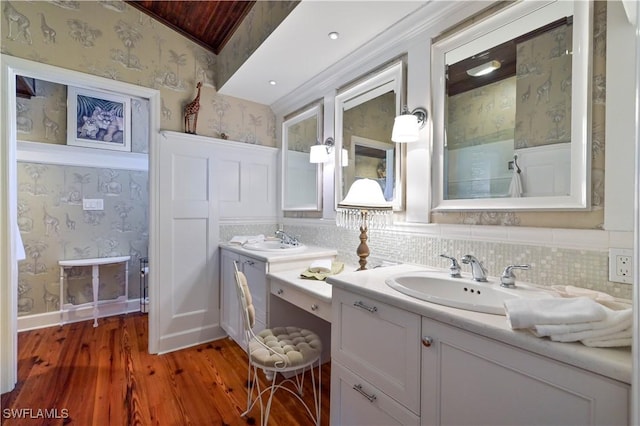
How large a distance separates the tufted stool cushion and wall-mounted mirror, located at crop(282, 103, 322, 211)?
3.71 ft

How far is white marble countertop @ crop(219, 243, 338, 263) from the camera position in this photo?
1985mm

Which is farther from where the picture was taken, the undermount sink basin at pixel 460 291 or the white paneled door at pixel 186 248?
the white paneled door at pixel 186 248

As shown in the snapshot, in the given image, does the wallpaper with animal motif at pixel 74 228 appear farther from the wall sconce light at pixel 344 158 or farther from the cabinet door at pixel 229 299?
the wall sconce light at pixel 344 158

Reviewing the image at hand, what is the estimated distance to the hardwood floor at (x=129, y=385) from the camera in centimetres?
166

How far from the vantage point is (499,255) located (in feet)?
4.37

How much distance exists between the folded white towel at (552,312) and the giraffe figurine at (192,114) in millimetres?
2624

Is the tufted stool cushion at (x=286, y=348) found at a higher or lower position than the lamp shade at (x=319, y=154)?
lower

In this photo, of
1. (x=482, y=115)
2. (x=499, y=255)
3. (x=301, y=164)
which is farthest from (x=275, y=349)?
(x=301, y=164)

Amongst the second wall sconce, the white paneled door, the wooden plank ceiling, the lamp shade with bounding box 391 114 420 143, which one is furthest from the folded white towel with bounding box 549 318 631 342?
the wooden plank ceiling

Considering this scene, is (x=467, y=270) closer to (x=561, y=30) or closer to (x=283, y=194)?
(x=561, y=30)

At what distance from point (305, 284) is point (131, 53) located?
7.84 ft

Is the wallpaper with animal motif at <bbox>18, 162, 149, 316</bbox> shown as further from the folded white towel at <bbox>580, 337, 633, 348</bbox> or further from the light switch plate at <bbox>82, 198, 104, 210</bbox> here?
the folded white towel at <bbox>580, 337, 633, 348</bbox>

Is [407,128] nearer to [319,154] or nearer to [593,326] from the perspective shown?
[319,154]

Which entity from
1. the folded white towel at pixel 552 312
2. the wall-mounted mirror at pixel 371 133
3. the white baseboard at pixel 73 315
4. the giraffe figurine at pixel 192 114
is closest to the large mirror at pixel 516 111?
the wall-mounted mirror at pixel 371 133
